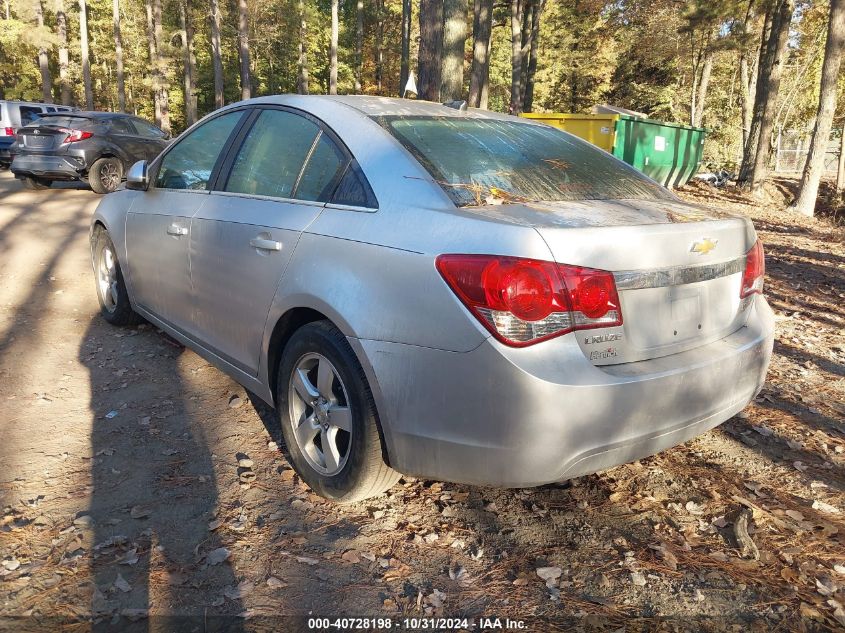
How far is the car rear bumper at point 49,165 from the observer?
39.4ft

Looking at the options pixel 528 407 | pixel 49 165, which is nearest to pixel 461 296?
pixel 528 407

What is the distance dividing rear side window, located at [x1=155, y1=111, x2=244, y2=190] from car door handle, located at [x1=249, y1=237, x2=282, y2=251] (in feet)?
2.74

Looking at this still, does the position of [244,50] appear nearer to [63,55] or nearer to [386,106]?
[63,55]

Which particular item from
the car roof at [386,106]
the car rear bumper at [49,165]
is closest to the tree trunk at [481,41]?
the car rear bumper at [49,165]

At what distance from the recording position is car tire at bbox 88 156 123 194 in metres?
12.2

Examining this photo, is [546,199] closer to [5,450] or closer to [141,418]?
[141,418]

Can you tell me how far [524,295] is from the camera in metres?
2.10

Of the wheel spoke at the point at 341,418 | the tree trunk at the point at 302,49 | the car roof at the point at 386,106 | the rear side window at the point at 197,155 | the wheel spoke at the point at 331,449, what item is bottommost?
the wheel spoke at the point at 331,449

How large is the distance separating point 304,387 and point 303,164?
1.03 metres

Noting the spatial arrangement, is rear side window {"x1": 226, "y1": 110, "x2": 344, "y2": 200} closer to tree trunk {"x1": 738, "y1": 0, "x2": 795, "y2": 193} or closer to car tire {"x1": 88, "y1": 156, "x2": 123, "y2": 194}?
car tire {"x1": 88, "y1": 156, "x2": 123, "y2": 194}

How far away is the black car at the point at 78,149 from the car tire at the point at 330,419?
35.9 ft

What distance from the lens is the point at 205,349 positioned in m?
3.60

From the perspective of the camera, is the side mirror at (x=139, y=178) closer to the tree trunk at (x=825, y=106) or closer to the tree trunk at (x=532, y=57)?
the tree trunk at (x=825, y=106)

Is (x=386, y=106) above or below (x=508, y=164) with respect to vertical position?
above
